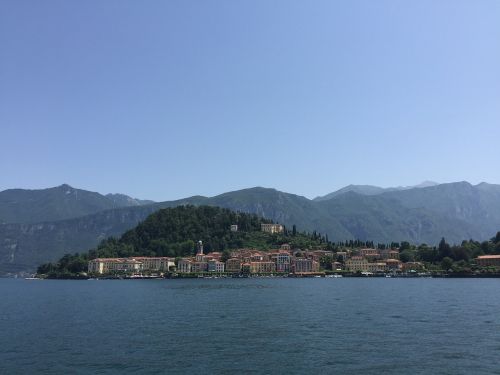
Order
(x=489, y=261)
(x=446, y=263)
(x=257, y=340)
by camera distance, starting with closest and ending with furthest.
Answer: (x=257, y=340) < (x=489, y=261) < (x=446, y=263)

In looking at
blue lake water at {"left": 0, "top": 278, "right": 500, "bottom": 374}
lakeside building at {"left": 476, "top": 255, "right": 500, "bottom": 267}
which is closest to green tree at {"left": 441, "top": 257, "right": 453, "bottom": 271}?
lakeside building at {"left": 476, "top": 255, "right": 500, "bottom": 267}

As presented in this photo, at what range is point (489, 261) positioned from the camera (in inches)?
7441

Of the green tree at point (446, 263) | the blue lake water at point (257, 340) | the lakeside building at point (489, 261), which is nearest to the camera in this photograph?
the blue lake water at point (257, 340)

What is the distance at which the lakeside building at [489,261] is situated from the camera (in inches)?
7343

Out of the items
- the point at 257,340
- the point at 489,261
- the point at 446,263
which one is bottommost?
the point at 257,340

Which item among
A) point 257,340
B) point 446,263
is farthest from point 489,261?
point 257,340

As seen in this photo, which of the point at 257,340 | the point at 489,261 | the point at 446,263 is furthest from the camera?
the point at 446,263

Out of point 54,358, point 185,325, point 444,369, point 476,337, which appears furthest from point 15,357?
point 476,337

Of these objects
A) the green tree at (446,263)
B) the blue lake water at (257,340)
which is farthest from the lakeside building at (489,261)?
the blue lake water at (257,340)

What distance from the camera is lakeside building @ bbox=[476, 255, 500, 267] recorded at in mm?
186500

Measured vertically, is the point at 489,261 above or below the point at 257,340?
above

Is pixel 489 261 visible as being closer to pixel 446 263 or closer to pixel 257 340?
pixel 446 263

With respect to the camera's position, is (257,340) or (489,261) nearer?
(257,340)

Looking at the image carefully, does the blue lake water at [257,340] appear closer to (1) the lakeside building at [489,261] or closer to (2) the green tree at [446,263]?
(2) the green tree at [446,263]
